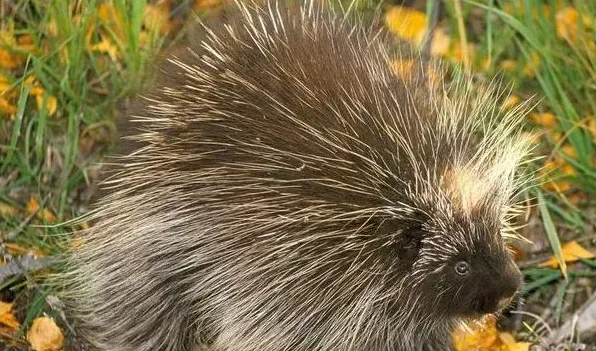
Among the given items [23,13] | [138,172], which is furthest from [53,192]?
[138,172]

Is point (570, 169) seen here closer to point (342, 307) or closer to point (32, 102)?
point (342, 307)

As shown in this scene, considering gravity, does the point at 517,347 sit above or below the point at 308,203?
below

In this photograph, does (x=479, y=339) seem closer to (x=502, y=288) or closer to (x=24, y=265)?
(x=502, y=288)

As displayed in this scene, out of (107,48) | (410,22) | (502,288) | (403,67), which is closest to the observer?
(502,288)

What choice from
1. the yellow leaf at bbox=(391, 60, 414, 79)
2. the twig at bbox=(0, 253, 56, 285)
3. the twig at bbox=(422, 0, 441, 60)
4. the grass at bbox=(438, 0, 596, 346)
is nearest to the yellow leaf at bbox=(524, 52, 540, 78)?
the grass at bbox=(438, 0, 596, 346)

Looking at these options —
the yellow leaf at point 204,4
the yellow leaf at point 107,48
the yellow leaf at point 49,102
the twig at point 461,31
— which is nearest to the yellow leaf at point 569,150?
the twig at point 461,31

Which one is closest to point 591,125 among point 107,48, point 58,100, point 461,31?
point 461,31

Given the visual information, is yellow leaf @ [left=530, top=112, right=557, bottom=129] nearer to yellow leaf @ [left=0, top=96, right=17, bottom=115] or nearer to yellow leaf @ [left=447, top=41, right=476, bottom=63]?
yellow leaf @ [left=447, top=41, right=476, bottom=63]
